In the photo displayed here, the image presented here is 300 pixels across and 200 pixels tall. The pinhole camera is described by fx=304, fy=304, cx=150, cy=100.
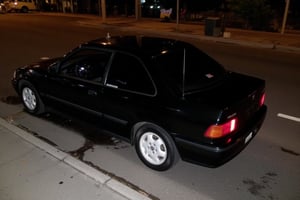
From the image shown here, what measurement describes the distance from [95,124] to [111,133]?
34cm

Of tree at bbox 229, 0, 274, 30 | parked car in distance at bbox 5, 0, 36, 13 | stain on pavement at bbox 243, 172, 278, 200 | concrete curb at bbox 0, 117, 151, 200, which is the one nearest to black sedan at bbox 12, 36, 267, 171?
stain on pavement at bbox 243, 172, 278, 200

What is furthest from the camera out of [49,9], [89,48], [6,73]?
[49,9]

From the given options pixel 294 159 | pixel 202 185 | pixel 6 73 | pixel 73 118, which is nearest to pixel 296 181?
pixel 294 159

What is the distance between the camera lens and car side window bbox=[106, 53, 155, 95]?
→ 3.87 metres

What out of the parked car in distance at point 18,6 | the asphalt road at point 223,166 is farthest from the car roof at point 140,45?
the parked car in distance at point 18,6

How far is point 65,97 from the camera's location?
16.2 ft

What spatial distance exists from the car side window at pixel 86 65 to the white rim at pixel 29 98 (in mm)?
1098

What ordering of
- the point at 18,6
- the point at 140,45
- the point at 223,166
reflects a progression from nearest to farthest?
the point at 223,166 → the point at 140,45 → the point at 18,6

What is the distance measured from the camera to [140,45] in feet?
14.0

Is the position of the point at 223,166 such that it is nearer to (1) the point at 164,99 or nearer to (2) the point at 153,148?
(2) the point at 153,148


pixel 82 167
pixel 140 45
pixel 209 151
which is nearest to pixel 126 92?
pixel 140 45

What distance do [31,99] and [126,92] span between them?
255 cm

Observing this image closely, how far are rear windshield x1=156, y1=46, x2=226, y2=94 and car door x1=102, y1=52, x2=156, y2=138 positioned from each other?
26cm

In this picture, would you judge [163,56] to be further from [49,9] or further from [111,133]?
[49,9]
